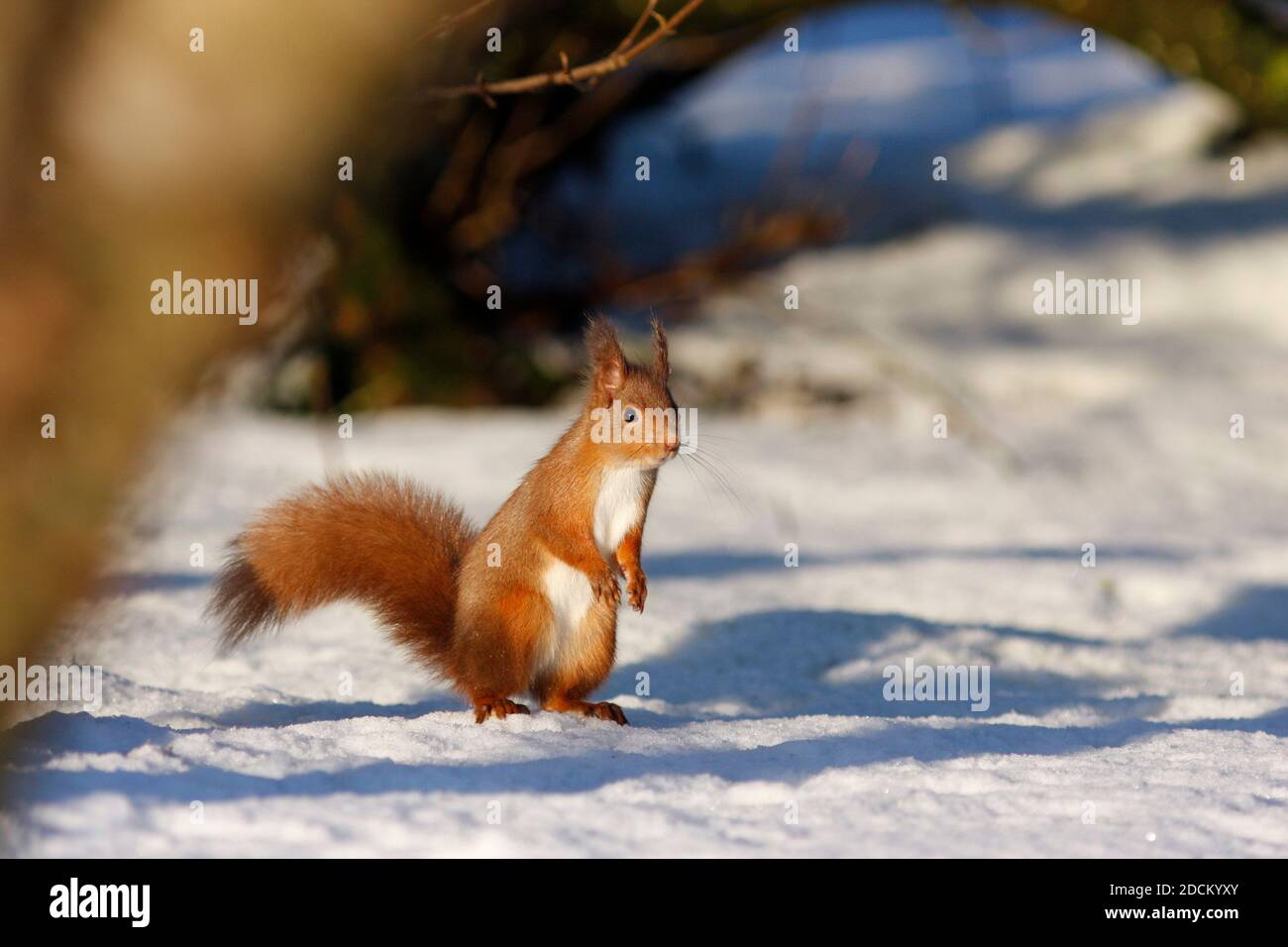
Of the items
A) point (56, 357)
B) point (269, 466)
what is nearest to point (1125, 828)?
point (56, 357)

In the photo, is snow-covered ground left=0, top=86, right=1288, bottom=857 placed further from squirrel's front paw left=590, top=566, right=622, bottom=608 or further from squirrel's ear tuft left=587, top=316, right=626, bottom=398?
squirrel's ear tuft left=587, top=316, right=626, bottom=398

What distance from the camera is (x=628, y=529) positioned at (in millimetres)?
4000

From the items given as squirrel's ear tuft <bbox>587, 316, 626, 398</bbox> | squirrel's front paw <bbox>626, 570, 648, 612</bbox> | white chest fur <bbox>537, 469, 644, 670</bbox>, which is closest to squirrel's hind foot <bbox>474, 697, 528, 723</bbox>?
white chest fur <bbox>537, 469, 644, 670</bbox>

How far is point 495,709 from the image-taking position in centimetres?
388

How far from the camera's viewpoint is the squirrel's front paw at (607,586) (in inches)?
154

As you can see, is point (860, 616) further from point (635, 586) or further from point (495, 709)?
point (495, 709)

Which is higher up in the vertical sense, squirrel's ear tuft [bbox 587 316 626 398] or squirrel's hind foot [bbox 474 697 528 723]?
squirrel's ear tuft [bbox 587 316 626 398]

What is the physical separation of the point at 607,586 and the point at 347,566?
771 mm

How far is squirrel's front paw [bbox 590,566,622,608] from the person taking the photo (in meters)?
3.92

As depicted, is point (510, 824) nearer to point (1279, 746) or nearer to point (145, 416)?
point (145, 416)

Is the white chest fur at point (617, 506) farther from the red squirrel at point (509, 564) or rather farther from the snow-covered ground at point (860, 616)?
the snow-covered ground at point (860, 616)

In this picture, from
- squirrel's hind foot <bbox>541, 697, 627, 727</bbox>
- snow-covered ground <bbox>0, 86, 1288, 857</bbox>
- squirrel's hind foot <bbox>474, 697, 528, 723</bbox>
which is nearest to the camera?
snow-covered ground <bbox>0, 86, 1288, 857</bbox>

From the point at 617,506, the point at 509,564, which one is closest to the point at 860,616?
the point at 617,506
